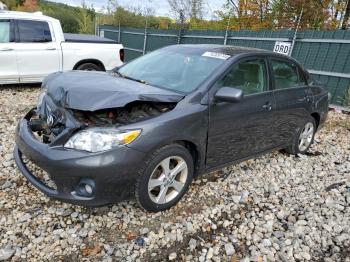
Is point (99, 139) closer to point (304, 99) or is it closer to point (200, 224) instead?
point (200, 224)

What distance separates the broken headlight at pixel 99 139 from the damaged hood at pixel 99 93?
0.67 ft

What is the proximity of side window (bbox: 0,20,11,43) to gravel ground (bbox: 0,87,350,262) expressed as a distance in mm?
3775

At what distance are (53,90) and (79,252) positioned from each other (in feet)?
5.07

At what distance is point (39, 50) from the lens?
7.14 m

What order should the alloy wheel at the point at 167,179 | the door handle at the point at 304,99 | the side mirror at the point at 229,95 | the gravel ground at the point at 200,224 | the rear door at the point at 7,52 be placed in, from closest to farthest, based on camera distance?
1. the gravel ground at the point at 200,224
2. the alloy wheel at the point at 167,179
3. the side mirror at the point at 229,95
4. the door handle at the point at 304,99
5. the rear door at the point at 7,52

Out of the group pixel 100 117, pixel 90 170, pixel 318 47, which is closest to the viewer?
pixel 90 170

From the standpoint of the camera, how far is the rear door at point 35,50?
6.95m

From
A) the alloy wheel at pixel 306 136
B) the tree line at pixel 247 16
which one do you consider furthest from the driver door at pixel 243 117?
the tree line at pixel 247 16

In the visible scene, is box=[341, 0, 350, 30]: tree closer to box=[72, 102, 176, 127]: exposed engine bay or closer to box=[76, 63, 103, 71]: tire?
box=[76, 63, 103, 71]: tire

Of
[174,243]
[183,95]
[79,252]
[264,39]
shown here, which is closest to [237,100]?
[183,95]

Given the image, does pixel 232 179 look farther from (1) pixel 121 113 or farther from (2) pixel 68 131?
(2) pixel 68 131

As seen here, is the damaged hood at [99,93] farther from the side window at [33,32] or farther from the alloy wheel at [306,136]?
the side window at [33,32]

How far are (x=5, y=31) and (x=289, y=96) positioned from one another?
20.0 feet

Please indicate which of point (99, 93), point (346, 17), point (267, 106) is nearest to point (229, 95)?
point (267, 106)
